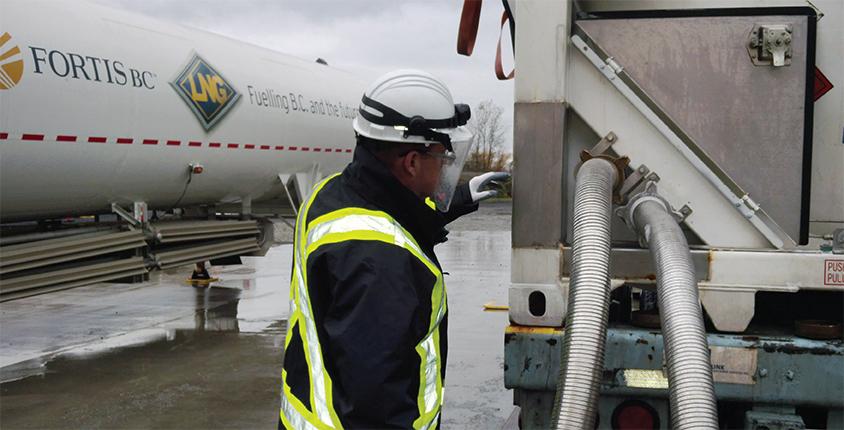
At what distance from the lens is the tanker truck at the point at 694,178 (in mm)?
3098

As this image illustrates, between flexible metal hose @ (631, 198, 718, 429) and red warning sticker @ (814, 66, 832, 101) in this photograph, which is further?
red warning sticker @ (814, 66, 832, 101)

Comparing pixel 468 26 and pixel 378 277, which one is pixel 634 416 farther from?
pixel 468 26

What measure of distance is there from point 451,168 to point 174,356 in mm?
5897

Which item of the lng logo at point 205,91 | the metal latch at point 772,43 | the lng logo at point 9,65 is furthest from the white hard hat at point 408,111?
the lng logo at point 205,91

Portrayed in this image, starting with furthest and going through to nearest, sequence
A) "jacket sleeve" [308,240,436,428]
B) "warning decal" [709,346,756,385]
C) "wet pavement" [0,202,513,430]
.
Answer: "wet pavement" [0,202,513,430], "warning decal" [709,346,756,385], "jacket sleeve" [308,240,436,428]

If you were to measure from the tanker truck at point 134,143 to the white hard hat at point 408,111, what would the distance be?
468 centimetres

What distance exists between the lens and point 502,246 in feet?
60.3

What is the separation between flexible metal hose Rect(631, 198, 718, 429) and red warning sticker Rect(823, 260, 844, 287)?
652mm

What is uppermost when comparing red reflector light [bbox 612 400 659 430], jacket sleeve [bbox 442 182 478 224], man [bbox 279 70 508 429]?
jacket sleeve [bbox 442 182 478 224]

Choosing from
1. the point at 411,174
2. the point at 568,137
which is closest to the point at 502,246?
the point at 568,137

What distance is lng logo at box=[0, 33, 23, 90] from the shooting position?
19.4 ft

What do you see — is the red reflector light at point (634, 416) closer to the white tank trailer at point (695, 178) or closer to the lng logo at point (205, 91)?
the white tank trailer at point (695, 178)

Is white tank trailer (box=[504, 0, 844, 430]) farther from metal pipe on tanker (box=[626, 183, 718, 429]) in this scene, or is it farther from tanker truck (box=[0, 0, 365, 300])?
tanker truck (box=[0, 0, 365, 300])

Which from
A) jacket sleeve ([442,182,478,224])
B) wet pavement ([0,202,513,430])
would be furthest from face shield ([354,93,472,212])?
wet pavement ([0,202,513,430])
